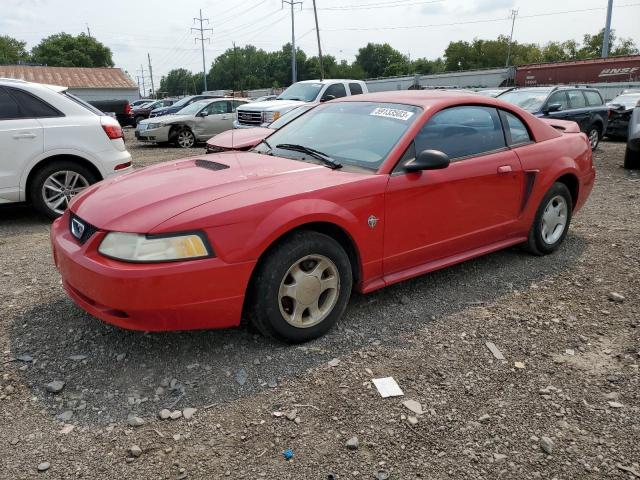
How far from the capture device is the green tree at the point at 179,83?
135 m

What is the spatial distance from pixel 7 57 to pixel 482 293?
108m

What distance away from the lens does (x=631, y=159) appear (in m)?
9.48

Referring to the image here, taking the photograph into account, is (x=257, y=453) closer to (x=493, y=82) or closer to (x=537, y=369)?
(x=537, y=369)

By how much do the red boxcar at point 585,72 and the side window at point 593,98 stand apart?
20951 mm

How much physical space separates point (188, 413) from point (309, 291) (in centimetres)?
95

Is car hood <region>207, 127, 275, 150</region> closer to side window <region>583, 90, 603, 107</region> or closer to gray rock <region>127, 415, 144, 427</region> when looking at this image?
gray rock <region>127, 415, 144, 427</region>

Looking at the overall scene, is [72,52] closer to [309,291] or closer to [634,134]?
[634,134]

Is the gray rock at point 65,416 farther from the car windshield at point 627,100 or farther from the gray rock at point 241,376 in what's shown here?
the car windshield at point 627,100

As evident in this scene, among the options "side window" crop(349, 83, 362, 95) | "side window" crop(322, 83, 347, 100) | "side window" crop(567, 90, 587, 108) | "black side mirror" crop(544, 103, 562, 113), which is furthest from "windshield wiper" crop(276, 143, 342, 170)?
"side window" crop(567, 90, 587, 108)

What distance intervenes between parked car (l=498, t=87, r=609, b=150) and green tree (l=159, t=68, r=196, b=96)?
13034 cm

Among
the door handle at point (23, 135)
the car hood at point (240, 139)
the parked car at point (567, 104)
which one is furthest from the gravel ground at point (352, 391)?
the parked car at point (567, 104)

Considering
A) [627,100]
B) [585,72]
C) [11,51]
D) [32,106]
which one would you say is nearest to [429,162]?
[32,106]

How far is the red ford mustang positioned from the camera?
8.45 ft

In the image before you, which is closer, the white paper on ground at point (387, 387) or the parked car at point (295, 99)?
the white paper on ground at point (387, 387)
